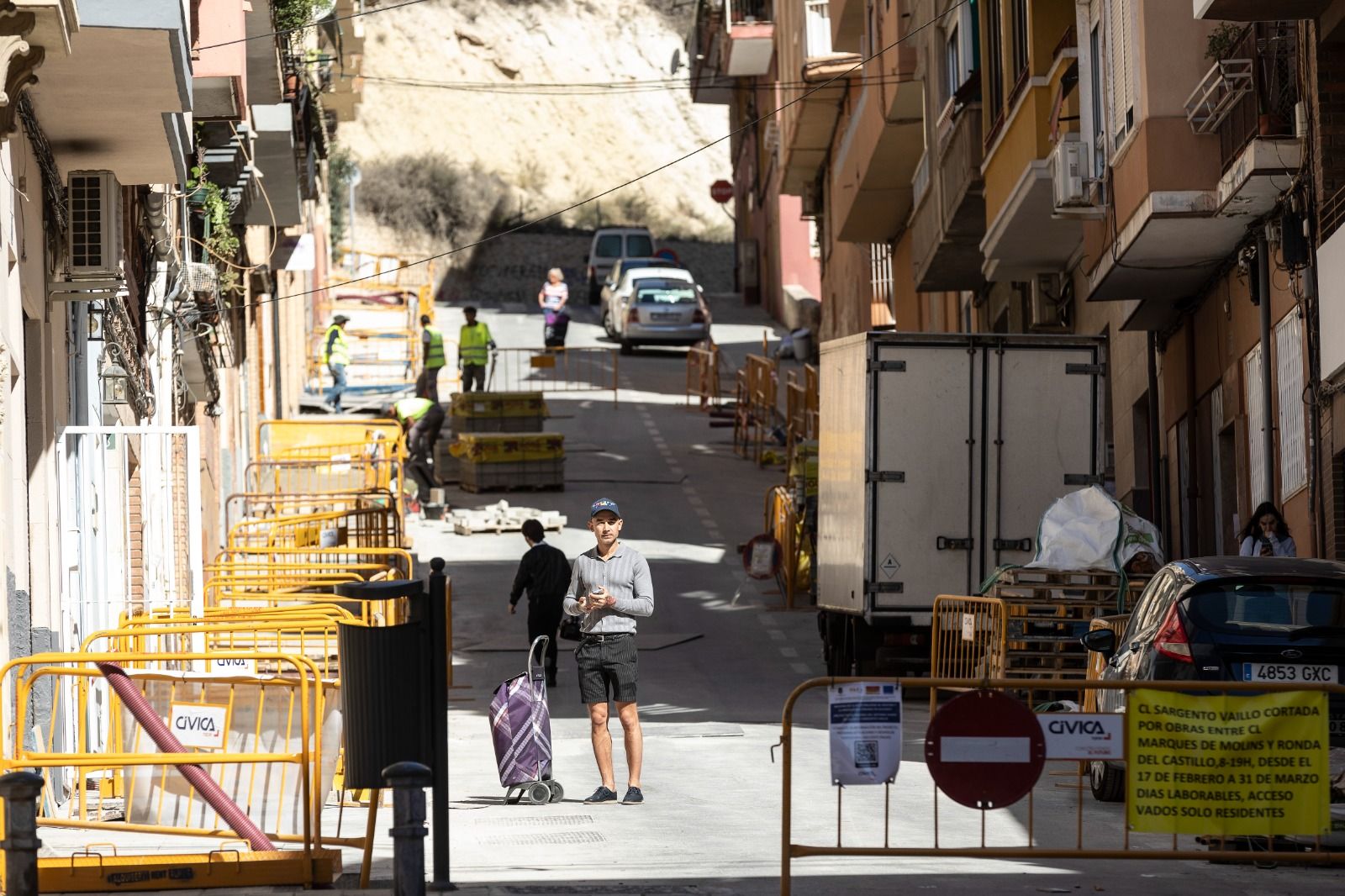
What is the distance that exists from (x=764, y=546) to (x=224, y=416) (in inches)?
314

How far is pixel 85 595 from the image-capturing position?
1509 centimetres

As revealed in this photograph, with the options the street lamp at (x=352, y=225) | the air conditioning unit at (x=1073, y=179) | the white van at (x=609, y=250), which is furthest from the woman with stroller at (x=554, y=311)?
the air conditioning unit at (x=1073, y=179)

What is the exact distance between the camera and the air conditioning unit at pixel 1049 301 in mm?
26156

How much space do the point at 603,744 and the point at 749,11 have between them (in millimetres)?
43111

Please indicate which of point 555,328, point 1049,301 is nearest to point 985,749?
point 1049,301

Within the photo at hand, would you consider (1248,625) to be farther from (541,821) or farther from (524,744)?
(524,744)

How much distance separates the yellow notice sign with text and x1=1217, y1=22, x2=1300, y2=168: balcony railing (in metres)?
8.47

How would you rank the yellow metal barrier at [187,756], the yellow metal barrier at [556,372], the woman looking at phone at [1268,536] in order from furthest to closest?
the yellow metal barrier at [556,372] → the woman looking at phone at [1268,536] → the yellow metal barrier at [187,756]

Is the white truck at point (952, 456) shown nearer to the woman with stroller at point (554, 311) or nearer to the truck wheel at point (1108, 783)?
the truck wheel at point (1108, 783)

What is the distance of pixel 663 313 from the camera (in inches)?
2018

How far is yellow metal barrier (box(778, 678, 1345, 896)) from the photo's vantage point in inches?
345

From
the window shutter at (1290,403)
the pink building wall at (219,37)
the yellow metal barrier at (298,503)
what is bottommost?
the yellow metal barrier at (298,503)

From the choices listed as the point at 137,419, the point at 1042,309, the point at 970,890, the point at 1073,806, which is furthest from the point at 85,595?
the point at 1042,309

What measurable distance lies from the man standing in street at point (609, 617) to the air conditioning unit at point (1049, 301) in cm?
1399
